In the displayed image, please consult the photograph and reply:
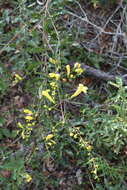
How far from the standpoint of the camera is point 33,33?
2.49 m

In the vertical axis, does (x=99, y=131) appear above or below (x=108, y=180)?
above

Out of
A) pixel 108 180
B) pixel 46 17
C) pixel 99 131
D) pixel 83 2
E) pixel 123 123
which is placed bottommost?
pixel 108 180

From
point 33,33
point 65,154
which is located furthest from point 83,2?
point 65,154

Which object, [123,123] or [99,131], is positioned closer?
[123,123]

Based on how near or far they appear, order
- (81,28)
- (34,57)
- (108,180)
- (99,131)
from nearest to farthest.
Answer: (99,131) < (108,180) < (34,57) < (81,28)

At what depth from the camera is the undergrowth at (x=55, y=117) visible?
2.31m

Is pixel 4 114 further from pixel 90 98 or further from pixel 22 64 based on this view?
pixel 90 98

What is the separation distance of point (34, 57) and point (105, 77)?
2.43ft

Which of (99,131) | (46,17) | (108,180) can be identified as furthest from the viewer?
(108,180)

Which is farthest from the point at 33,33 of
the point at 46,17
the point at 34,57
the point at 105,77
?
the point at 105,77

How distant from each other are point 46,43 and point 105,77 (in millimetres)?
1116

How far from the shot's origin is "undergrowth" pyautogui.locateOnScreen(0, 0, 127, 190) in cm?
231

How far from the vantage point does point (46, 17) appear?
89.2 inches

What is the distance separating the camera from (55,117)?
9.95 ft
